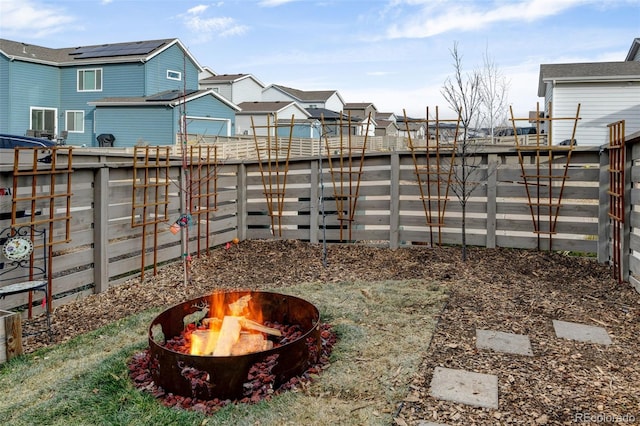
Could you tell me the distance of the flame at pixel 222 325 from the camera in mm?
3354

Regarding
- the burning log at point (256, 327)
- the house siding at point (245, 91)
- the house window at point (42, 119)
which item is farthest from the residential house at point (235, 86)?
the burning log at point (256, 327)

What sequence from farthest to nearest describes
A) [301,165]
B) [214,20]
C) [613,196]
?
[214,20] < [301,165] < [613,196]

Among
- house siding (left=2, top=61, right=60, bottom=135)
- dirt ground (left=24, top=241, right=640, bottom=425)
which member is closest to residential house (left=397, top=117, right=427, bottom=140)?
dirt ground (left=24, top=241, right=640, bottom=425)

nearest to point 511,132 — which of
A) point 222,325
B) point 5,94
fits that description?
point 5,94

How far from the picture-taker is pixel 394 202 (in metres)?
7.59

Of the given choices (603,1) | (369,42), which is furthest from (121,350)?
(369,42)

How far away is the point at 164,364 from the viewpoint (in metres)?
3.04

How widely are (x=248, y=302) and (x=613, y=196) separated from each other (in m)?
4.68

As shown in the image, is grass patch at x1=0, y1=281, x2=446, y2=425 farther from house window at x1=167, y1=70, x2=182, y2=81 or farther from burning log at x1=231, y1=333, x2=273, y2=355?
house window at x1=167, y1=70, x2=182, y2=81

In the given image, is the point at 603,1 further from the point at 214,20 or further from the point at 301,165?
the point at 214,20

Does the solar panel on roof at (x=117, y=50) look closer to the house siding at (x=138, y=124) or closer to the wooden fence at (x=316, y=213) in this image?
the house siding at (x=138, y=124)

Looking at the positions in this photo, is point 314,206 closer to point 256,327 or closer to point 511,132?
point 256,327

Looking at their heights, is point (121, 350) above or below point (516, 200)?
below

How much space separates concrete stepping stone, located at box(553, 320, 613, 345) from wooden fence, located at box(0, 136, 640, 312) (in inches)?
62.7
